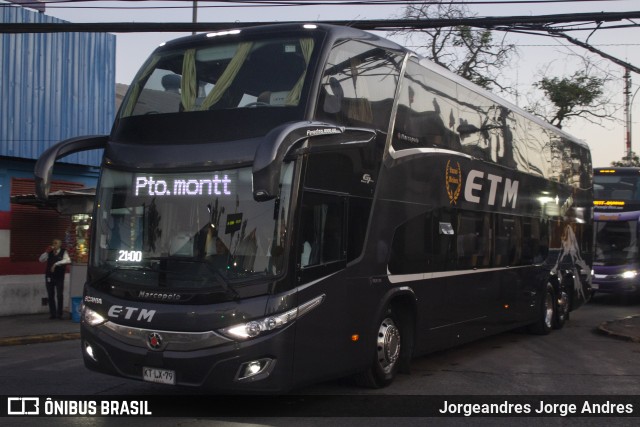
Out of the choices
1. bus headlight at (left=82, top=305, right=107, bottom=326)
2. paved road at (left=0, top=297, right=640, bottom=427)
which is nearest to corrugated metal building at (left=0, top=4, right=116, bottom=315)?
paved road at (left=0, top=297, right=640, bottom=427)

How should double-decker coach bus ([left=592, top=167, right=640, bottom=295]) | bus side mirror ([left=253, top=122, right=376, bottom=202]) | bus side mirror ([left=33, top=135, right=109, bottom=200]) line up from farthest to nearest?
double-decker coach bus ([left=592, top=167, right=640, bottom=295]), bus side mirror ([left=33, top=135, right=109, bottom=200]), bus side mirror ([left=253, top=122, right=376, bottom=202])

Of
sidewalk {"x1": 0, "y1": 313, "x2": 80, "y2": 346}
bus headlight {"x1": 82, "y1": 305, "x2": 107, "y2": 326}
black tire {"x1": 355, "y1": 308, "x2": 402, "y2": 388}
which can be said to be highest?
bus headlight {"x1": 82, "y1": 305, "x2": 107, "y2": 326}

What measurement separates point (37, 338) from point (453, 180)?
27.1 feet

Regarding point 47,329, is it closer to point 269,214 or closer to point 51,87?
point 51,87

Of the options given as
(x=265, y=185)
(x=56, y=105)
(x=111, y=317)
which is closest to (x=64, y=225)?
(x=56, y=105)

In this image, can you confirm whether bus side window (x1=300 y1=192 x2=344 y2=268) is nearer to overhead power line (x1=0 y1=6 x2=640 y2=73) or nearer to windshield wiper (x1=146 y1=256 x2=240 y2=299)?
windshield wiper (x1=146 y1=256 x2=240 y2=299)

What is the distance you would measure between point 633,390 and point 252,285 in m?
5.25

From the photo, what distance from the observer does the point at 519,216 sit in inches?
535

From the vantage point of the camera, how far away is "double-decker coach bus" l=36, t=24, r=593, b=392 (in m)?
7.17

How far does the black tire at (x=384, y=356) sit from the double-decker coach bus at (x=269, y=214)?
0.03m

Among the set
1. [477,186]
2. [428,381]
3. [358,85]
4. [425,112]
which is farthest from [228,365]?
[477,186]

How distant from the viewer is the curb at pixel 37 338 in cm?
1366

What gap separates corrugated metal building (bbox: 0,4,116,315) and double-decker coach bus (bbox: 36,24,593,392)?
34.2 ft

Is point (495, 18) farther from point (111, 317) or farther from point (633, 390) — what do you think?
point (111, 317)
